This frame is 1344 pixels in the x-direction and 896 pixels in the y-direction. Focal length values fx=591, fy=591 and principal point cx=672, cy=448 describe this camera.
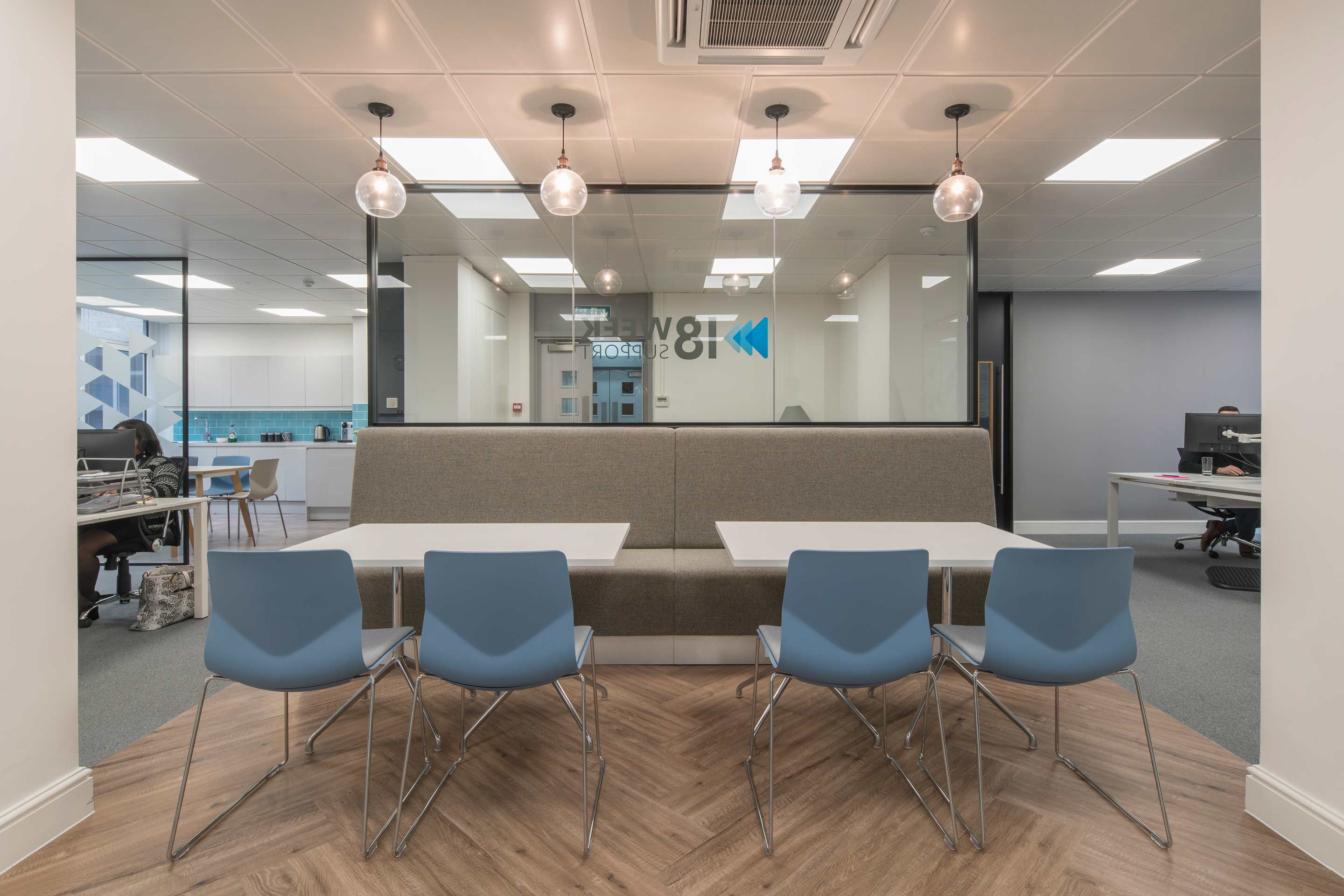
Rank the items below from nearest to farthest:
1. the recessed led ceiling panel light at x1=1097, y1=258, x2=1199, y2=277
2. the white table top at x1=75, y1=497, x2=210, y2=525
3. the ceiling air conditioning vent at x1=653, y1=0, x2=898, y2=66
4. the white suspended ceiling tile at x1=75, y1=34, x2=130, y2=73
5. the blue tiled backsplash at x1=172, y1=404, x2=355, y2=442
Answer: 1. the ceiling air conditioning vent at x1=653, y1=0, x2=898, y2=66
2. the white suspended ceiling tile at x1=75, y1=34, x2=130, y2=73
3. the white table top at x1=75, y1=497, x2=210, y2=525
4. the recessed led ceiling panel light at x1=1097, y1=258, x2=1199, y2=277
5. the blue tiled backsplash at x1=172, y1=404, x2=355, y2=442

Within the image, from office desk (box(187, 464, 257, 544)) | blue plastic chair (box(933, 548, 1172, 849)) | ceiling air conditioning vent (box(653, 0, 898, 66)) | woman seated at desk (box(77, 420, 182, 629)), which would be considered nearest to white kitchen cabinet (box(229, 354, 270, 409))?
office desk (box(187, 464, 257, 544))

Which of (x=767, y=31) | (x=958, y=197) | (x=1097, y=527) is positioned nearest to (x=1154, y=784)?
(x=958, y=197)

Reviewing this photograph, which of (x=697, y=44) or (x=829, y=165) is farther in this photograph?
(x=829, y=165)

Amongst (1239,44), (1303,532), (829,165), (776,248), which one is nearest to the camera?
(1303,532)

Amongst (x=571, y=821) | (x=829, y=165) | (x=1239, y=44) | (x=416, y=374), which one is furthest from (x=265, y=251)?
(x=1239, y=44)

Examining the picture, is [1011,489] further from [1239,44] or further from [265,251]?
[265,251]

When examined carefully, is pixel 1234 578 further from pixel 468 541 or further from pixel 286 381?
pixel 286 381

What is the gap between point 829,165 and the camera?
3990 millimetres

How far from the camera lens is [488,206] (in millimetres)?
4273

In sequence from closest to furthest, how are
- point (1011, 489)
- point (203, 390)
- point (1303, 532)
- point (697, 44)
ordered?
point (1303, 532) < point (697, 44) < point (1011, 489) < point (203, 390)

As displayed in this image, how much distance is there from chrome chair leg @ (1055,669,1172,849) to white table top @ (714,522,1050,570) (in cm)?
55

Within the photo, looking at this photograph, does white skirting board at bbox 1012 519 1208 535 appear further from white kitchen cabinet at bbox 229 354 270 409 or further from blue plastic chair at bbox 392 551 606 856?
white kitchen cabinet at bbox 229 354 270 409

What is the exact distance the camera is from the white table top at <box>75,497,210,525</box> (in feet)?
10.8

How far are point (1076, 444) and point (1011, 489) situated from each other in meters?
0.97
